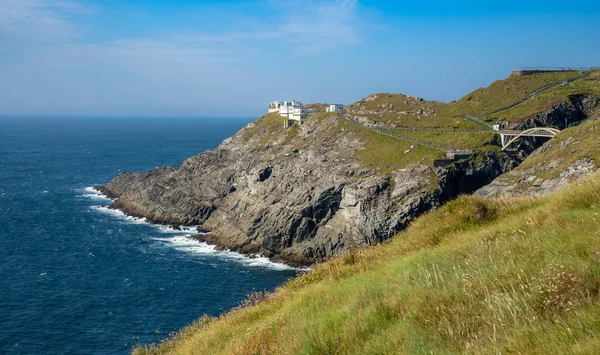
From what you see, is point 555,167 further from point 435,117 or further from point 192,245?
point 192,245

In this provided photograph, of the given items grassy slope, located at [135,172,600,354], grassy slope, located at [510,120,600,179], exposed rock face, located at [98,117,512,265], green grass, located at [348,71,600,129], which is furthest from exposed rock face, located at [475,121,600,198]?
grassy slope, located at [135,172,600,354]

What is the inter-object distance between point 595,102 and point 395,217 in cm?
4652

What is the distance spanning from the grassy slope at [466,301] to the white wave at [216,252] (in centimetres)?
4957

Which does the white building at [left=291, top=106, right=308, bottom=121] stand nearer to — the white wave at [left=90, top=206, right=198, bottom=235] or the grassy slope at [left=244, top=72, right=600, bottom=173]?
the grassy slope at [left=244, top=72, right=600, bottom=173]

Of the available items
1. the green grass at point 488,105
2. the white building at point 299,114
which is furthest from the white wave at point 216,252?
the white building at point 299,114

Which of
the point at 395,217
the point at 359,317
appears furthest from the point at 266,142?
the point at 359,317

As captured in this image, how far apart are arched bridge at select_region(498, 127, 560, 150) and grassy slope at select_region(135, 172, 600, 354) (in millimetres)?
60167

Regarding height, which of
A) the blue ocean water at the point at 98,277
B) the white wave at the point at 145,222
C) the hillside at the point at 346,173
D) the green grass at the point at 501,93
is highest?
the green grass at the point at 501,93

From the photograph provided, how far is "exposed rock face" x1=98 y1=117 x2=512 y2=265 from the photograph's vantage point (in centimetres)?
6306

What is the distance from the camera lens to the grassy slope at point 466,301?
643 cm

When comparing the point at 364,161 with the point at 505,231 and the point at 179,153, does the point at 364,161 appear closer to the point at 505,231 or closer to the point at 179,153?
the point at 505,231

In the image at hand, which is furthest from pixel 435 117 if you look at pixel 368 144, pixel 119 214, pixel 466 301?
pixel 466 301

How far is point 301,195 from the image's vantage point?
70.6 meters

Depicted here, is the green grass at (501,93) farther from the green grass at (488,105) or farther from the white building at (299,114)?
the white building at (299,114)
